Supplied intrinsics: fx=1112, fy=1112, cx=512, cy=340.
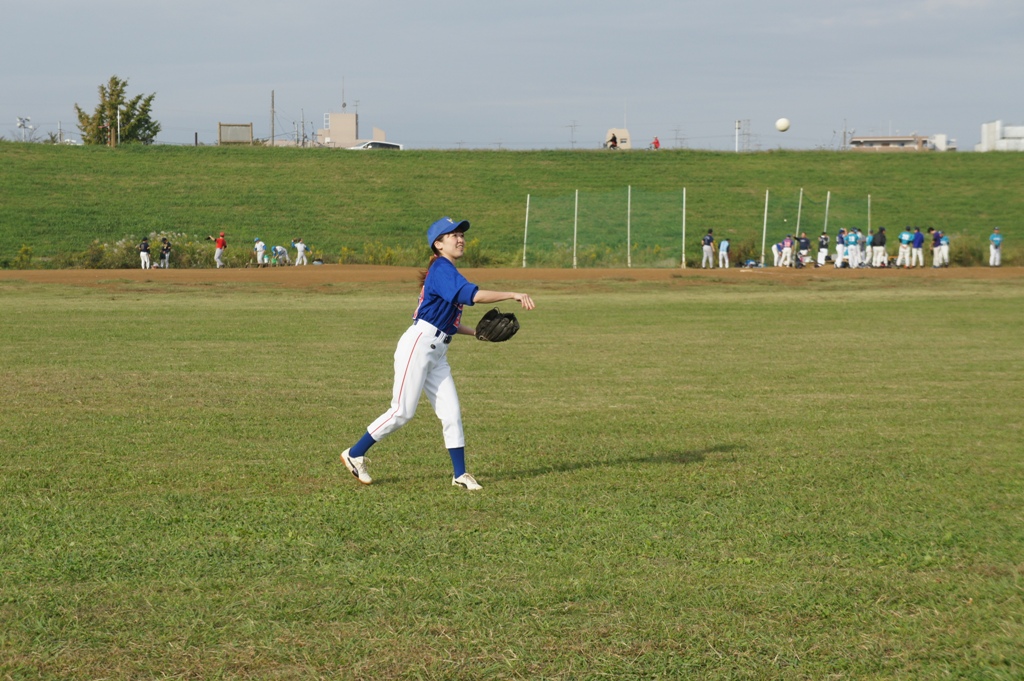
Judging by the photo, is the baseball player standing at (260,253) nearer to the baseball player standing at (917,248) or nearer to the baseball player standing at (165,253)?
the baseball player standing at (165,253)

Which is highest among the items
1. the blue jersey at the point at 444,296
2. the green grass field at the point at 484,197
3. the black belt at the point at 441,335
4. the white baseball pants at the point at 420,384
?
the green grass field at the point at 484,197

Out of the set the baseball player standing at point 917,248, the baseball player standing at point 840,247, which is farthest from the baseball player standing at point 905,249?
the baseball player standing at point 840,247

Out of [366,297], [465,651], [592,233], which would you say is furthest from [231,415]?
[592,233]

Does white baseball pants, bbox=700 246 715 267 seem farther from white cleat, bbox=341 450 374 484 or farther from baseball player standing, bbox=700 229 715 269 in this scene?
white cleat, bbox=341 450 374 484

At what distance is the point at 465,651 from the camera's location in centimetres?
467

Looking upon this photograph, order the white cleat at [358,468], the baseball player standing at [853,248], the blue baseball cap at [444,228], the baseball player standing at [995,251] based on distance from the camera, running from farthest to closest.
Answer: the baseball player standing at [995,251], the baseball player standing at [853,248], the white cleat at [358,468], the blue baseball cap at [444,228]

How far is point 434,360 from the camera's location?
802 centimetres

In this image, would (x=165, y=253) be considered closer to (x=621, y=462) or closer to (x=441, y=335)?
(x=621, y=462)

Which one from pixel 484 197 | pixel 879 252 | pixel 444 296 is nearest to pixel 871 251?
pixel 879 252

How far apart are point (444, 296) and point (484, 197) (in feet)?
189

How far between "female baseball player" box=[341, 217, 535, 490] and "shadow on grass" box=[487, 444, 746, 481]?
Result: 0.61 metres

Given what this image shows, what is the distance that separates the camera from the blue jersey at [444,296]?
297 inches

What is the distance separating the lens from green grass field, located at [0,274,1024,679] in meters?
4.70

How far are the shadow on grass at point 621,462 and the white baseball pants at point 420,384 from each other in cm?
64
